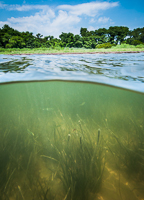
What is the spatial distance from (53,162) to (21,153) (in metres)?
0.70

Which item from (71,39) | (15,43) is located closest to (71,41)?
(71,39)

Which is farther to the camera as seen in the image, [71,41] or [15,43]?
[71,41]

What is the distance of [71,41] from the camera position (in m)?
32.0

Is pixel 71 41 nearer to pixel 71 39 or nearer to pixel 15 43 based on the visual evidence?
pixel 71 39

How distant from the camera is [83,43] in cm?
3378

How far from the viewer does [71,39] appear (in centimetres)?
3178

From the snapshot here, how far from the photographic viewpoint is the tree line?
1017 inches

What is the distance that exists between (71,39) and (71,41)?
479 mm

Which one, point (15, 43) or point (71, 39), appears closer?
point (15, 43)

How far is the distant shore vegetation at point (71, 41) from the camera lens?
23547 millimetres

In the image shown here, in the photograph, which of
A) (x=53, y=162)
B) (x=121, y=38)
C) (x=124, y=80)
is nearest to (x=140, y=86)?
(x=124, y=80)

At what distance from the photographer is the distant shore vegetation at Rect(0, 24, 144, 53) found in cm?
2355

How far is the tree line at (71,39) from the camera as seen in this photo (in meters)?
25.8

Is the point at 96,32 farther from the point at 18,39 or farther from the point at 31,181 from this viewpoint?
the point at 31,181
